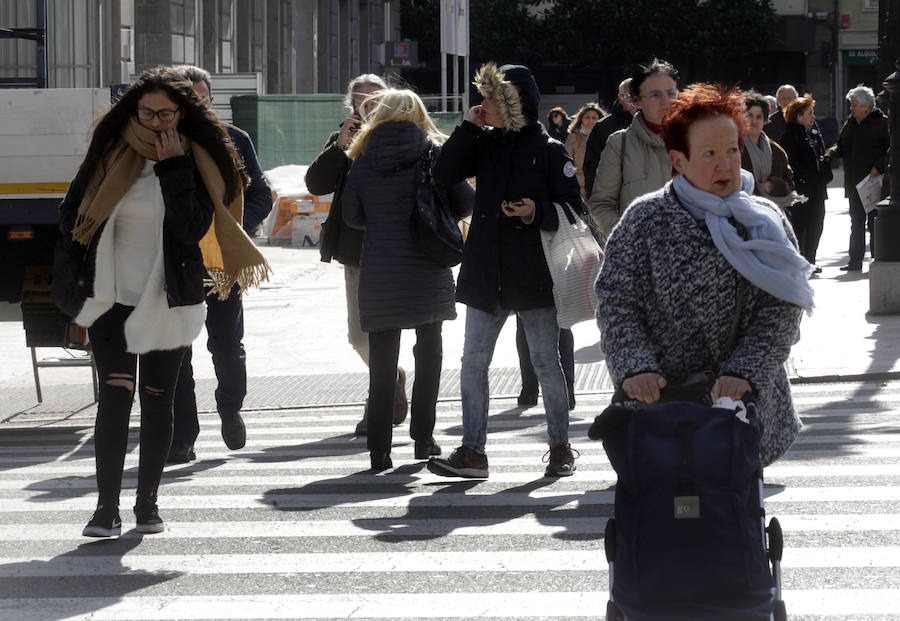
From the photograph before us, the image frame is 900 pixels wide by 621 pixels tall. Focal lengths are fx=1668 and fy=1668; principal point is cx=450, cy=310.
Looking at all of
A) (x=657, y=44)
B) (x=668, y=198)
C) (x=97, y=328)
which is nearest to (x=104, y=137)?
(x=97, y=328)

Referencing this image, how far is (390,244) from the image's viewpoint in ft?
26.0

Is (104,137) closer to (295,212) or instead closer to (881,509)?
(881,509)

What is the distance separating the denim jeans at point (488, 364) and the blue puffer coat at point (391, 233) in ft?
1.04

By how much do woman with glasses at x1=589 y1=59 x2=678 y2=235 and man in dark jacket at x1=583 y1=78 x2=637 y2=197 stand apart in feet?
2.66

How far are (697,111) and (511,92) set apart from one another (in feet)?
9.51

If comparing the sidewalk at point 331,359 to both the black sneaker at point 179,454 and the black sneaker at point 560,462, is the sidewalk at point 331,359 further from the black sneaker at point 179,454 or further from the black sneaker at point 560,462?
the black sneaker at point 560,462

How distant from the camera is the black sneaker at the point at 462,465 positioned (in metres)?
7.72

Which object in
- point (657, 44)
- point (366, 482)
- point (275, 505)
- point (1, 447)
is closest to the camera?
point (275, 505)

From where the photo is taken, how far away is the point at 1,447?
9578mm

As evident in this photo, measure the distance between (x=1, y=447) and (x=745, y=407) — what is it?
6.20 meters

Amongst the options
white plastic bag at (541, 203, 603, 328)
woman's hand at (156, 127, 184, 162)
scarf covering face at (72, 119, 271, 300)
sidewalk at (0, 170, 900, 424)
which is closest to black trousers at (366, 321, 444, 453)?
white plastic bag at (541, 203, 603, 328)

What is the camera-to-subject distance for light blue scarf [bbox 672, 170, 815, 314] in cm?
446

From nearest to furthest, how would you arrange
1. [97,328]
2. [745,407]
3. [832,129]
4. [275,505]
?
[745,407]
[97,328]
[275,505]
[832,129]

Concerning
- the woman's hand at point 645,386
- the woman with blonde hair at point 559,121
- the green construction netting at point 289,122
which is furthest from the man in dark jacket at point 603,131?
the green construction netting at point 289,122
